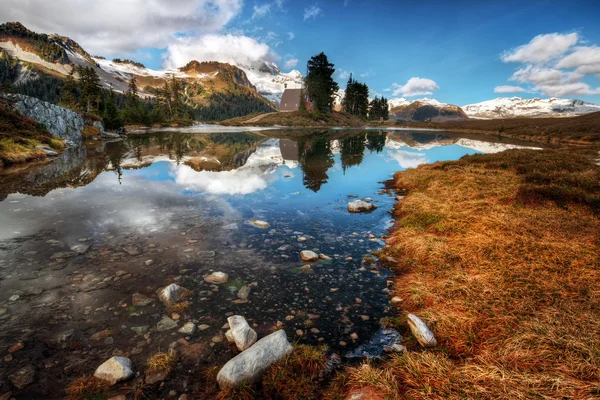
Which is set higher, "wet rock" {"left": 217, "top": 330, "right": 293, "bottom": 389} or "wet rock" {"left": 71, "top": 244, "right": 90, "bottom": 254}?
"wet rock" {"left": 71, "top": 244, "right": 90, "bottom": 254}

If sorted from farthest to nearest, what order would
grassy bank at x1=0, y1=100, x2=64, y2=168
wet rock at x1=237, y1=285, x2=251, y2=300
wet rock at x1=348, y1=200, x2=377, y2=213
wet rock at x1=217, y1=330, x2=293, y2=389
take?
grassy bank at x1=0, y1=100, x2=64, y2=168 → wet rock at x1=348, y1=200, x2=377, y2=213 → wet rock at x1=237, y1=285, x2=251, y2=300 → wet rock at x1=217, y1=330, x2=293, y2=389

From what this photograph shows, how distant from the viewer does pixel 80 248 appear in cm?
856

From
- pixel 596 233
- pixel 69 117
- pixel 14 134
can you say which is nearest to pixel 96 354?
pixel 596 233

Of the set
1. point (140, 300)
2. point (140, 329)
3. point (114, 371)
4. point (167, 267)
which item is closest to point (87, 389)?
point (114, 371)

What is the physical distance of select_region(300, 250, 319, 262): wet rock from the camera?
8695mm

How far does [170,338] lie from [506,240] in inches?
369

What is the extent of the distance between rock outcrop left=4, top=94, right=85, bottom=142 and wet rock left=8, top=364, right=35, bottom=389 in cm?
4108

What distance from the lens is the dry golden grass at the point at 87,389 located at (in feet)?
13.2

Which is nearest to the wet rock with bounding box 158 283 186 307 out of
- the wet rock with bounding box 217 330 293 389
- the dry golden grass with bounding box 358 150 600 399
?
the wet rock with bounding box 217 330 293 389

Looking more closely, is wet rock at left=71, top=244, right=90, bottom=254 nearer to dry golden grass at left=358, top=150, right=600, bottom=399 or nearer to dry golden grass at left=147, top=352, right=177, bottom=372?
dry golden grass at left=147, top=352, right=177, bottom=372

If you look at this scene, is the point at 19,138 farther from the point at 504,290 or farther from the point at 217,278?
the point at 504,290

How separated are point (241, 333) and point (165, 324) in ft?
5.79

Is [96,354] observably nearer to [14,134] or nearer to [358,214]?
[358,214]

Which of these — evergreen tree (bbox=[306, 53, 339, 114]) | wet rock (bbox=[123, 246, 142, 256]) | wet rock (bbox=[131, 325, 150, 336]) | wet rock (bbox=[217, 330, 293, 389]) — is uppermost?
evergreen tree (bbox=[306, 53, 339, 114])
